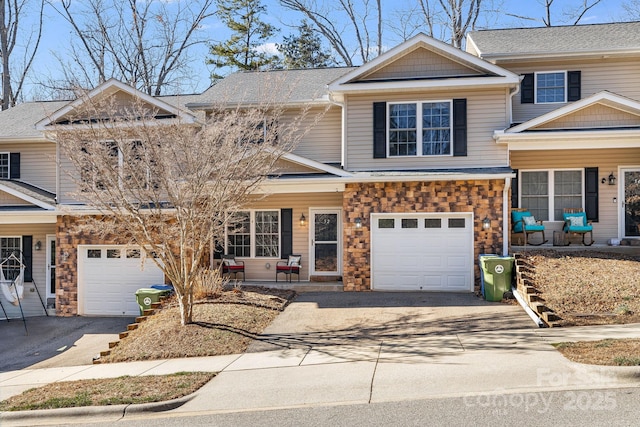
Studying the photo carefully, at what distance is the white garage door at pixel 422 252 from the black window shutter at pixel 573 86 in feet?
18.4

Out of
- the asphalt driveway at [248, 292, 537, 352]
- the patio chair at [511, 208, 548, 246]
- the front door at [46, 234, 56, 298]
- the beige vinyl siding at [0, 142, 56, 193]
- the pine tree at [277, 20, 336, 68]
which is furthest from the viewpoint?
the pine tree at [277, 20, 336, 68]

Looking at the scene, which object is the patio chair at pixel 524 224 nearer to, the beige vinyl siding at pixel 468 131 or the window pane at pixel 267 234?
the beige vinyl siding at pixel 468 131

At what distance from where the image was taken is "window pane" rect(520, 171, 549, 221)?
15688 millimetres

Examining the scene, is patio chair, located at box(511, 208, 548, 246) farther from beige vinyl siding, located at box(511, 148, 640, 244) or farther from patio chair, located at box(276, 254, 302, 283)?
patio chair, located at box(276, 254, 302, 283)

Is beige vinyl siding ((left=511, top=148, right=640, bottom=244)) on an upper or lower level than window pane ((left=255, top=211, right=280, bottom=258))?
upper

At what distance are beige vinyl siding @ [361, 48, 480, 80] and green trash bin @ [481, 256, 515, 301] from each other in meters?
5.44

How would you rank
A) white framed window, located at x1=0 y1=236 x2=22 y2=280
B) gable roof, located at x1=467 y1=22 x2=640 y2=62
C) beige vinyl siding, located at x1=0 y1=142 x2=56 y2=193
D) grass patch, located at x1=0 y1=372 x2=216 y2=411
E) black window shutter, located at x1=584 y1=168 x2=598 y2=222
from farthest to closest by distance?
beige vinyl siding, located at x1=0 y1=142 x2=56 y2=193
white framed window, located at x1=0 y1=236 x2=22 y2=280
gable roof, located at x1=467 y1=22 x2=640 y2=62
black window shutter, located at x1=584 y1=168 x2=598 y2=222
grass patch, located at x1=0 y1=372 x2=216 y2=411

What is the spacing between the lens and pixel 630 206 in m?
15.4

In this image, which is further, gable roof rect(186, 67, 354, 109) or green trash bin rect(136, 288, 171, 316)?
gable roof rect(186, 67, 354, 109)

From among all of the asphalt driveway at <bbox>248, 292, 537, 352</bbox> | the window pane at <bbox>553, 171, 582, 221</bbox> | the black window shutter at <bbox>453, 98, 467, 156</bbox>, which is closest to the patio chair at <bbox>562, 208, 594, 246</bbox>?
the window pane at <bbox>553, 171, 582, 221</bbox>

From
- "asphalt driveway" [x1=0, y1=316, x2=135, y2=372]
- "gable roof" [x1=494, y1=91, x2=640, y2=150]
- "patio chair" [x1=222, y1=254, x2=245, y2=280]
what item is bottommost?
"asphalt driveway" [x1=0, y1=316, x2=135, y2=372]

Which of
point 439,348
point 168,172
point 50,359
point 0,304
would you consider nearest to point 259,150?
point 168,172

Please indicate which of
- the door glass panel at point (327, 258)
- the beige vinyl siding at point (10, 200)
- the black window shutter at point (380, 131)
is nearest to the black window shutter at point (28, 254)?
the beige vinyl siding at point (10, 200)

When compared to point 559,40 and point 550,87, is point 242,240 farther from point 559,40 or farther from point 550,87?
point 559,40
